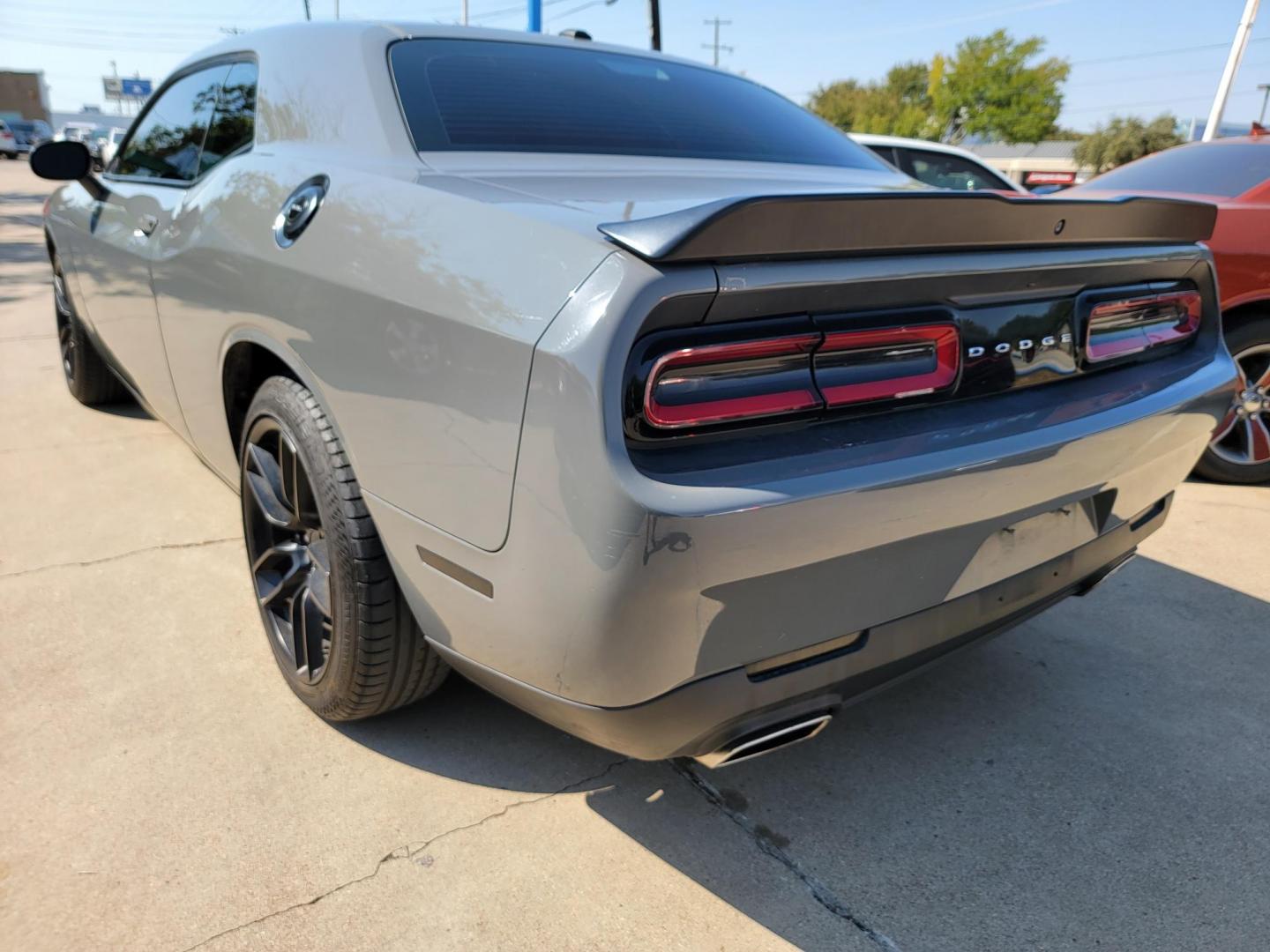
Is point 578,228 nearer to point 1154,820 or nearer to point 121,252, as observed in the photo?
point 1154,820

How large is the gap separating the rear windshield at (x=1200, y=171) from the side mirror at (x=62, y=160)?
4852 millimetres

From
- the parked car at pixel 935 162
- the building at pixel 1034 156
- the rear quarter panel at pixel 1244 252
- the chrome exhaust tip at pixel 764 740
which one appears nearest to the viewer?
the chrome exhaust tip at pixel 764 740

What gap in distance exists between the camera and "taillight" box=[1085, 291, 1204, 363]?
1.87 metres

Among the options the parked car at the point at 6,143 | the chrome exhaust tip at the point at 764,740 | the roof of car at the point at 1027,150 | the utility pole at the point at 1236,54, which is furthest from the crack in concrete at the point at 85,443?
the roof of car at the point at 1027,150

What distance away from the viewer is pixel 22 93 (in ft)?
211

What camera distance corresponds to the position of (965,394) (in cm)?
162

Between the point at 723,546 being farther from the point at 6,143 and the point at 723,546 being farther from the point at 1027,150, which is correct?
the point at 1027,150

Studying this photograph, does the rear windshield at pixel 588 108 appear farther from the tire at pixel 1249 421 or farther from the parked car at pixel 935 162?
the parked car at pixel 935 162

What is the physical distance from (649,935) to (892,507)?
89 cm

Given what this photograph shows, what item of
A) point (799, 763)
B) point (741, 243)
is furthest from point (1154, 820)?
point (741, 243)

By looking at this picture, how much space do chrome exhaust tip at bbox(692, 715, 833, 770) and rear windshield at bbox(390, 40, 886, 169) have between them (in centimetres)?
131

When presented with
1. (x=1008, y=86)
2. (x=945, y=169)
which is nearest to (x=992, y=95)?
(x=1008, y=86)

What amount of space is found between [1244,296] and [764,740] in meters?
3.87

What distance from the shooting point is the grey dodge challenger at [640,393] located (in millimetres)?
1276
